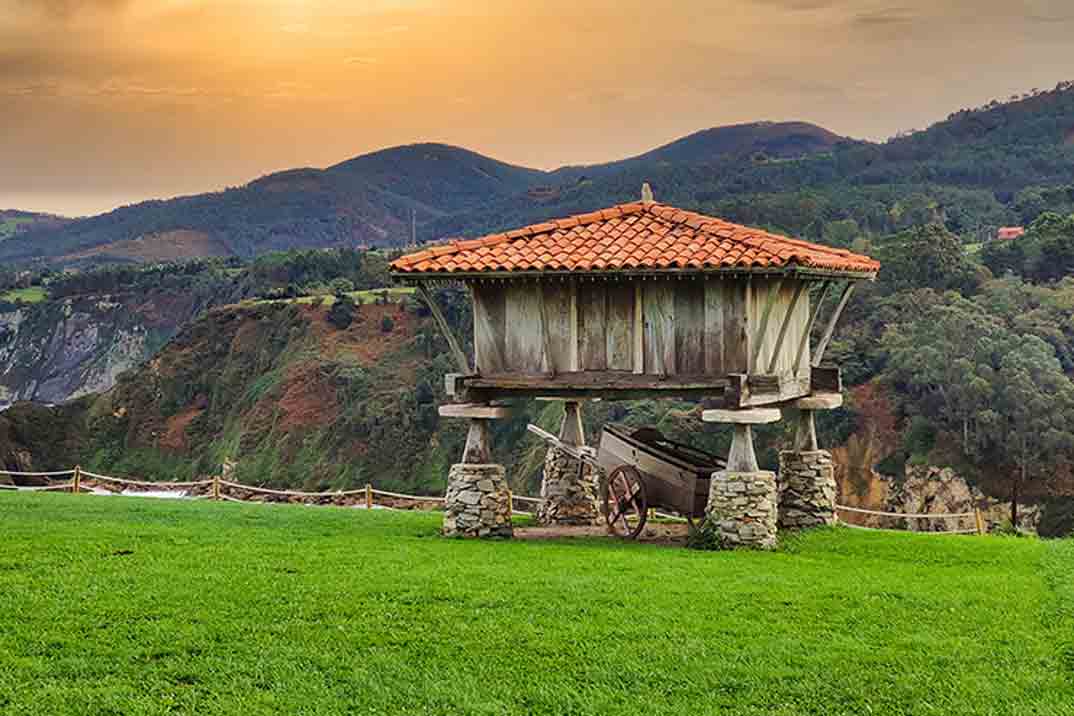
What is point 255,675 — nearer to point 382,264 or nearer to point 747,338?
point 747,338

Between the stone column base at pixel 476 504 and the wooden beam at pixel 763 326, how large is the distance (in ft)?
12.9

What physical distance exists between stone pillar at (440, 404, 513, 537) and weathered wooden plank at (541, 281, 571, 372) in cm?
108

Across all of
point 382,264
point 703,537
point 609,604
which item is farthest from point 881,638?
point 382,264

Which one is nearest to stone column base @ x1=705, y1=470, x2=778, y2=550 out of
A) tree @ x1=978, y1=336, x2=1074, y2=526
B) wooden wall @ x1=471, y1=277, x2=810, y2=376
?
wooden wall @ x1=471, y1=277, x2=810, y2=376

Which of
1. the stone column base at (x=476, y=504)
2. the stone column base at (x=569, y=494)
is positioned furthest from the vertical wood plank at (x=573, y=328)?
the stone column base at (x=569, y=494)

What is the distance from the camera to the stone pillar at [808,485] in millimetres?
19844

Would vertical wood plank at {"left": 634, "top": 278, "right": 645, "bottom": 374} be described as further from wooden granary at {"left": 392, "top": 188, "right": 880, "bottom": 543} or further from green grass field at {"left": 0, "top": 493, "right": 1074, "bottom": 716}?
green grass field at {"left": 0, "top": 493, "right": 1074, "bottom": 716}

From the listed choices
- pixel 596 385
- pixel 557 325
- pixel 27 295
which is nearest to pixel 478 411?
pixel 557 325

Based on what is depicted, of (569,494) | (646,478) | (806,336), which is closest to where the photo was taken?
(646,478)

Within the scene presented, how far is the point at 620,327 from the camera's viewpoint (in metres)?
17.5

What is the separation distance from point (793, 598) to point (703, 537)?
3893 millimetres

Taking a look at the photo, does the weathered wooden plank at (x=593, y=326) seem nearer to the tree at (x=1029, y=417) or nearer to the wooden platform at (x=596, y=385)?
the wooden platform at (x=596, y=385)

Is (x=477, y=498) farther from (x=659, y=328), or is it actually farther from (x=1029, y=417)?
(x=1029, y=417)

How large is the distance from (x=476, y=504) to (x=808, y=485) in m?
5.45
